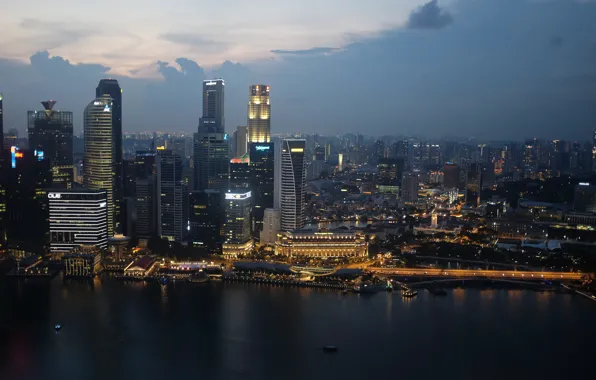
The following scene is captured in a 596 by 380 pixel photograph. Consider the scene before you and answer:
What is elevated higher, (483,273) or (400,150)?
(400,150)

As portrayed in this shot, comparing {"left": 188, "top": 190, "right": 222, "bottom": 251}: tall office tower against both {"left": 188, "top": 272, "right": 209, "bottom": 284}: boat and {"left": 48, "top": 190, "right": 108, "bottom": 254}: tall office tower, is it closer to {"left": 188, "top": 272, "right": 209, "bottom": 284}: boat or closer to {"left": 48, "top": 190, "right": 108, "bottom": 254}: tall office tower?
{"left": 48, "top": 190, "right": 108, "bottom": 254}: tall office tower

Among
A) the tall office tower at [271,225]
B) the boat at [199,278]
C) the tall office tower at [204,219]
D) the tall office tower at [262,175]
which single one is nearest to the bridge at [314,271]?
the boat at [199,278]

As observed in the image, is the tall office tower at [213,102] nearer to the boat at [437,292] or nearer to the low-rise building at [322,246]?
the low-rise building at [322,246]

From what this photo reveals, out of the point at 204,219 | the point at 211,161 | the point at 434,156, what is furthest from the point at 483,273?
the point at 434,156

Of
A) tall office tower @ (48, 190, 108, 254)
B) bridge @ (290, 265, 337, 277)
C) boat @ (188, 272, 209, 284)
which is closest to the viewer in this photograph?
boat @ (188, 272, 209, 284)

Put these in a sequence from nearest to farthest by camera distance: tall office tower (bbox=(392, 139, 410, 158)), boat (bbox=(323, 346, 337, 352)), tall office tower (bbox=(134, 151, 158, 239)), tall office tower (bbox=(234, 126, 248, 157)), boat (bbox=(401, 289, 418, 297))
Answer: boat (bbox=(323, 346, 337, 352)) → boat (bbox=(401, 289, 418, 297)) → tall office tower (bbox=(134, 151, 158, 239)) → tall office tower (bbox=(234, 126, 248, 157)) → tall office tower (bbox=(392, 139, 410, 158))

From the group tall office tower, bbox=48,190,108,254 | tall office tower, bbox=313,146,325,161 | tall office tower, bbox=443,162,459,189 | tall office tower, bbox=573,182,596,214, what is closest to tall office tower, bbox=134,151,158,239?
tall office tower, bbox=48,190,108,254

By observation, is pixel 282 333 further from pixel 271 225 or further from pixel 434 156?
pixel 434 156
